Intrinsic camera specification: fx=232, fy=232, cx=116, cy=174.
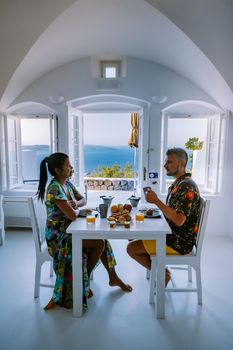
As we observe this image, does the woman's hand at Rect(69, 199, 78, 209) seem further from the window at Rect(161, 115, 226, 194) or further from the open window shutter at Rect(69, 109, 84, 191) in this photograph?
the window at Rect(161, 115, 226, 194)

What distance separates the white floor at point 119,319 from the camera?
1615 millimetres

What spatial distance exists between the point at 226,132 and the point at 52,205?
2.75m

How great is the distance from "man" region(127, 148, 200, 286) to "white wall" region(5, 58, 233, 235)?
1629mm

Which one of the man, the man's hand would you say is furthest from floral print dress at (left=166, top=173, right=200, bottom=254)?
the man's hand

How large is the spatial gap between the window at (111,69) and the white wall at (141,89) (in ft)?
0.59

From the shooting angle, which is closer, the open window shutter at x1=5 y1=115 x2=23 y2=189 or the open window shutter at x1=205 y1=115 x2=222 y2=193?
the open window shutter at x1=205 y1=115 x2=222 y2=193

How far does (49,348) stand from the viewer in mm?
1559

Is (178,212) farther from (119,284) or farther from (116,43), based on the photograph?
(116,43)

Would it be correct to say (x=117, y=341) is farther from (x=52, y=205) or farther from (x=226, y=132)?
(x=226, y=132)

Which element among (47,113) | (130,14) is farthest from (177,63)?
(47,113)

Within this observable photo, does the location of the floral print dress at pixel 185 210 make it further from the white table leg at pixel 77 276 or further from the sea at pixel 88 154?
the sea at pixel 88 154

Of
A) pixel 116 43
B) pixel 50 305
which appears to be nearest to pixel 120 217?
pixel 50 305

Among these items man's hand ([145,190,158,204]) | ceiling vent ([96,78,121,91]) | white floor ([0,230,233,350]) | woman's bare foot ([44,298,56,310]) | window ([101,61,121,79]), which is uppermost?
window ([101,61,121,79])

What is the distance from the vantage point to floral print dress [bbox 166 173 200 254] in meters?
1.79
